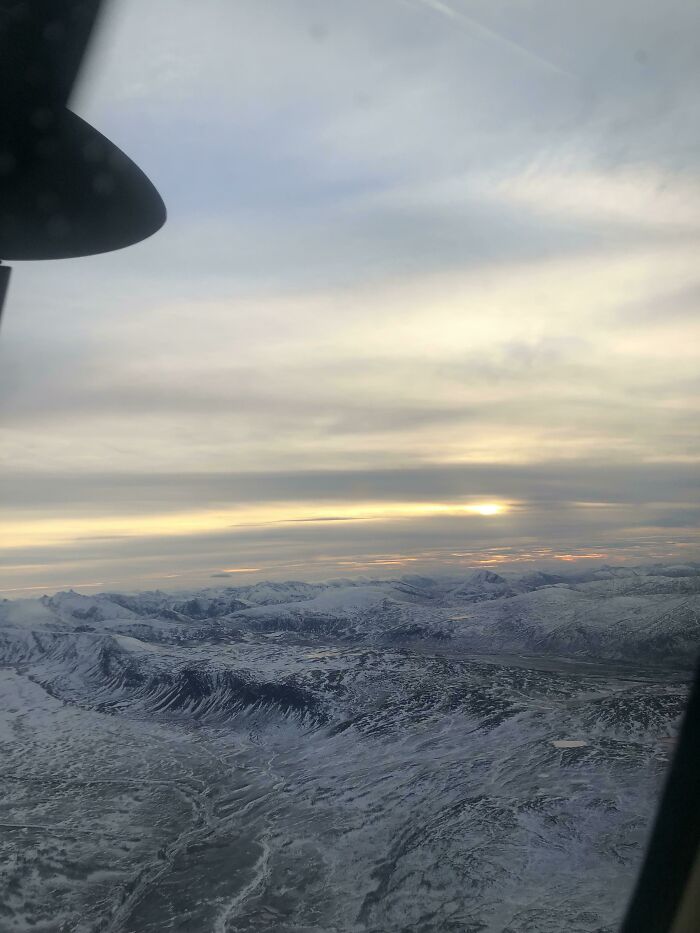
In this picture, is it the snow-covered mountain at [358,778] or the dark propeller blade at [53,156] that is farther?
the snow-covered mountain at [358,778]

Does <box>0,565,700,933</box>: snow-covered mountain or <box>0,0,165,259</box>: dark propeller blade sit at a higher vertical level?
<box>0,0,165,259</box>: dark propeller blade

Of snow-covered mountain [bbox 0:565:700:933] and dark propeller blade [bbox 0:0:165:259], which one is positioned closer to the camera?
dark propeller blade [bbox 0:0:165:259]

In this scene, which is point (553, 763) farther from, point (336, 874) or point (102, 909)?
point (102, 909)

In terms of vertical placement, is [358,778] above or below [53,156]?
below

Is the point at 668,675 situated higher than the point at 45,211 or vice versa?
the point at 45,211

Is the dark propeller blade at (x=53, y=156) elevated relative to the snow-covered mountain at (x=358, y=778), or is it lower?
elevated

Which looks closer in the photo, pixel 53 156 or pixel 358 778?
pixel 53 156

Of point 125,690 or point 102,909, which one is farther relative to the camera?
point 125,690

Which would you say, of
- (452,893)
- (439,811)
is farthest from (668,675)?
(452,893)
